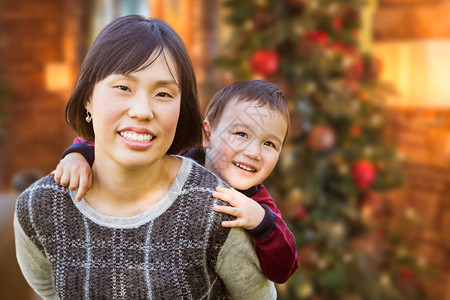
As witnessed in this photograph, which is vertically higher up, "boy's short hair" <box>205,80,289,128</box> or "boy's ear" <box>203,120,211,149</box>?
"boy's short hair" <box>205,80,289,128</box>

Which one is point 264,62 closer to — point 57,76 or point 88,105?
point 88,105

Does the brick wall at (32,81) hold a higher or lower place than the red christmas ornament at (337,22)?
lower

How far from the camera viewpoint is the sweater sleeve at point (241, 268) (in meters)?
0.93

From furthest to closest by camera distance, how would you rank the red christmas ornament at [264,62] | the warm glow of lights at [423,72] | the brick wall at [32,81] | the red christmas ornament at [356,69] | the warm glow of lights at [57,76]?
the brick wall at [32,81], the warm glow of lights at [57,76], the warm glow of lights at [423,72], the red christmas ornament at [356,69], the red christmas ornament at [264,62]

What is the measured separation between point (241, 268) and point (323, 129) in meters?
1.40

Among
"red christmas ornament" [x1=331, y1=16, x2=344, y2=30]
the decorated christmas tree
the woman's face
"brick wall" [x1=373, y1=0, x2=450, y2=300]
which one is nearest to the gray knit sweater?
the woman's face

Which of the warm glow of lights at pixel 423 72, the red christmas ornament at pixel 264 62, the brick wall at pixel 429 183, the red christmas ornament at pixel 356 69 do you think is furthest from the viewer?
the brick wall at pixel 429 183

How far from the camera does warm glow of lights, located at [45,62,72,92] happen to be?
581cm

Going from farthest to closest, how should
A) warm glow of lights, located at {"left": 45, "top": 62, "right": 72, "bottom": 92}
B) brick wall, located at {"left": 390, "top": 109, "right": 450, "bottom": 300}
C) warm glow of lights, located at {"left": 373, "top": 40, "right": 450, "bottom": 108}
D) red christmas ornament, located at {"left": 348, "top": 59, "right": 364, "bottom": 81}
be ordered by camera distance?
warm glow of lights, located at {"left": 45, "top": 62, "right": 72, "bottom": 92}, brick wall, located at {"left": 390, "top": 109, "right": 450, "bottom": 300}, warm glow of lights, located at {"left": 373, "top": 40, "right": 450, "bottom": 108}, red christmas ornament, located at {"left": 348, "top": 59, "right": 364, "bottom": 81}

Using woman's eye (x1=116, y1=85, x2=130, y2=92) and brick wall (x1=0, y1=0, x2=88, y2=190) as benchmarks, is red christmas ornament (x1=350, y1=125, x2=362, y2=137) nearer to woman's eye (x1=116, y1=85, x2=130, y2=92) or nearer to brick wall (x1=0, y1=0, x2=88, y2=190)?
woman's eye (x1=116, y1=85, x2=130, y2=92)

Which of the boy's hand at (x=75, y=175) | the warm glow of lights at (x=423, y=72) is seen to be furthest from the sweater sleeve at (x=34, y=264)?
the warm glow of lights at (x=423, y=72)

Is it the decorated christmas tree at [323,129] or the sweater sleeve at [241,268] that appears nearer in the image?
the sweater sleeve at [241,268]

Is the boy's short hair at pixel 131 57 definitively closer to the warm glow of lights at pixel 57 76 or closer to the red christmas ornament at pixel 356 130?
the red christmas ornament at pixel 356 130

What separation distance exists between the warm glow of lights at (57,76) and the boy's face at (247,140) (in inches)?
204
